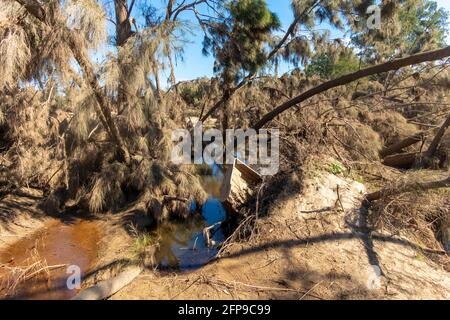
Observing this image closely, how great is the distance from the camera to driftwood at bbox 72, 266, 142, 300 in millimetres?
3154

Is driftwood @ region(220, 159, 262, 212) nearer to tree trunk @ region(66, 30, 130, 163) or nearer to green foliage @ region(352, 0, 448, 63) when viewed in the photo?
tree trunk @ region(66, 30, 130, 163)

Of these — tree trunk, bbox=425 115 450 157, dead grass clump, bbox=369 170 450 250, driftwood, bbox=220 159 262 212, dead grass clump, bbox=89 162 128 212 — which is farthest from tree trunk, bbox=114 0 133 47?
tree trunk, bbox=425 115 450 157

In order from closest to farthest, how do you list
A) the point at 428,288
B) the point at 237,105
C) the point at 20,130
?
Answer: the point at 428,288 < the point at 20,130 < the point at 237,105

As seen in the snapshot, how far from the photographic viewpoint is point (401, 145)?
7676mm

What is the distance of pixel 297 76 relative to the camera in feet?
34.4

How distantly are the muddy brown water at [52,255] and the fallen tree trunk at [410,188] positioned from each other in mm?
4023

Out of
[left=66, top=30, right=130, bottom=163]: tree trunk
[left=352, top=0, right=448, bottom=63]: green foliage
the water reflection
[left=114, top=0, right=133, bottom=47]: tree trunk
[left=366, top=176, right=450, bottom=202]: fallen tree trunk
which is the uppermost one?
[left=352, top=0, right=448, bottom=63]: green foliage

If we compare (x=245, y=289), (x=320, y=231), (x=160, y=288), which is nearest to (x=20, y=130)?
(x=160, y=288)

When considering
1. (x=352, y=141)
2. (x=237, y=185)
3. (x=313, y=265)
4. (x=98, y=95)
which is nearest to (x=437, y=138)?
(x=352, y=141)

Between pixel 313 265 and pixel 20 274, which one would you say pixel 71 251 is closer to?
pixel 20 274

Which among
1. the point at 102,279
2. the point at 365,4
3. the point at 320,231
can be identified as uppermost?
the point at 365,4

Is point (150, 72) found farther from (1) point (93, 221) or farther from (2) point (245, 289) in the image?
(2) point (245, 289)

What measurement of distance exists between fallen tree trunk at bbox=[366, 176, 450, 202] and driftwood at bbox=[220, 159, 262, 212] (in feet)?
5.84

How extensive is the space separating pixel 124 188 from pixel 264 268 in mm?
3446
